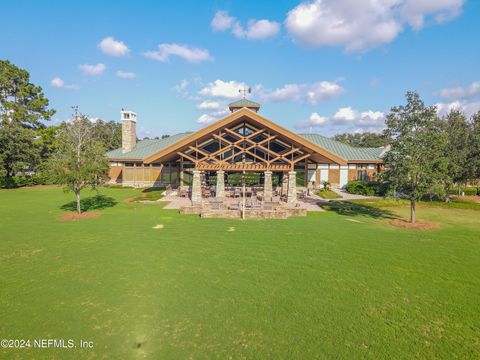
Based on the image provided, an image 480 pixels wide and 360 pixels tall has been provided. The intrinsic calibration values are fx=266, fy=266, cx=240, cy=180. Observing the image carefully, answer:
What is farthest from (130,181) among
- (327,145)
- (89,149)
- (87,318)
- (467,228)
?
(467,228)

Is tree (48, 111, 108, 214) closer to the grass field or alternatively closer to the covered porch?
the grass field

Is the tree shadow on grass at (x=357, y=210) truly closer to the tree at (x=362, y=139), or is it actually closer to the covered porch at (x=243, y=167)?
the covered porch at (x=243, y=167)

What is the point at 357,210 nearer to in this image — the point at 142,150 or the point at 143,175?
the point at 143,175

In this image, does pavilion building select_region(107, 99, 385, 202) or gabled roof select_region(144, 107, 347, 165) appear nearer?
gabled roof select_region(144, 107, 347, 165)

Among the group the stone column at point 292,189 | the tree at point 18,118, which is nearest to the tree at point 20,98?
the tree at point 18,118

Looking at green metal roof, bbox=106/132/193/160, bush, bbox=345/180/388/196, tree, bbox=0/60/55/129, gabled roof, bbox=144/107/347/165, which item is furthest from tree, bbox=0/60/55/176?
bush, bbox=345/180/388/196

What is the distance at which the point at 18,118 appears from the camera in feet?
123

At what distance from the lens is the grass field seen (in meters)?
5.64

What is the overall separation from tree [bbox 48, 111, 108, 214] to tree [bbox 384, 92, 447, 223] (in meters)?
18.8

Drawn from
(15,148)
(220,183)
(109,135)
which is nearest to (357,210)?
(220,183)

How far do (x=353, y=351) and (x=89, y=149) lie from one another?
1892 cm

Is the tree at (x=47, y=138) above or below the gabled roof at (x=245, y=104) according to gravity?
below

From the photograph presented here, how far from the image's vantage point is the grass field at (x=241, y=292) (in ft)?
18.5

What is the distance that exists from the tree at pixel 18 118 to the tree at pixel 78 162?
22577mm
